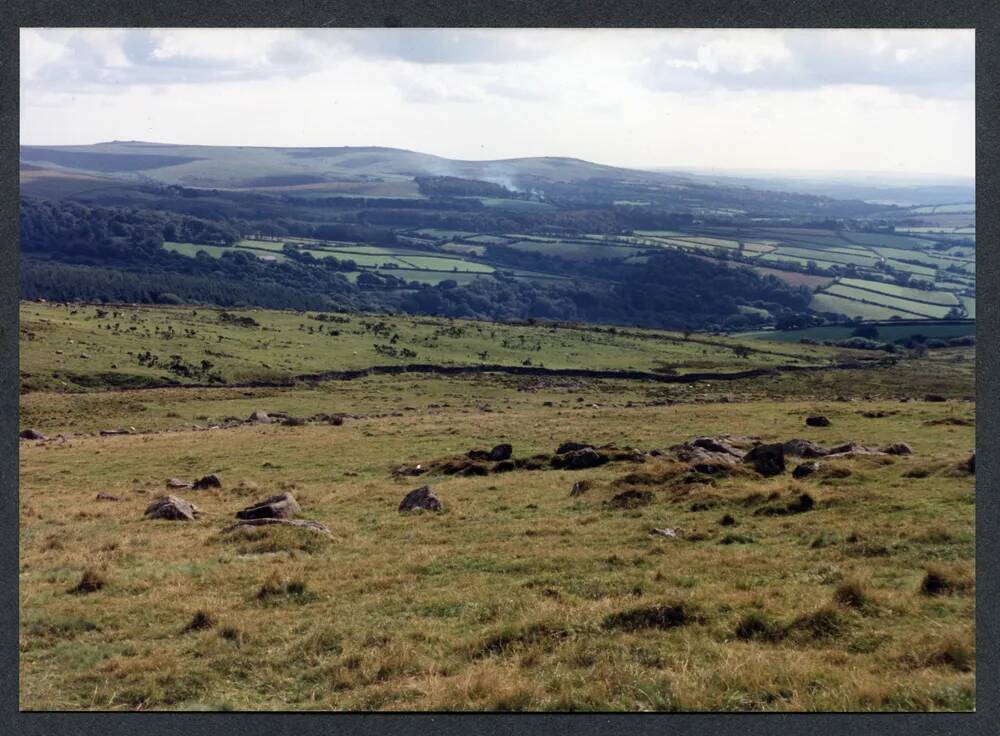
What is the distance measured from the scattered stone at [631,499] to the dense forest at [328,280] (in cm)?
1211

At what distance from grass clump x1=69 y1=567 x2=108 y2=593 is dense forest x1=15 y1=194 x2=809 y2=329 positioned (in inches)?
296

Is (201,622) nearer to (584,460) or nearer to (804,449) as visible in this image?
(584,460)

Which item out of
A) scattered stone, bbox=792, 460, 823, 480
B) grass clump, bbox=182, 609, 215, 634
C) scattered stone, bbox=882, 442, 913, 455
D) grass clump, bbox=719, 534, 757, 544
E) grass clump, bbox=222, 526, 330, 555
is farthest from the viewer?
scattered stone, bbox=882, 442, 913, 455

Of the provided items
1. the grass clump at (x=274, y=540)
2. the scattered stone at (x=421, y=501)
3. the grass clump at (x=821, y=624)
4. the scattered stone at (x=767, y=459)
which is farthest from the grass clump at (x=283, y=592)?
the scattered stone at (x=767, y=459)

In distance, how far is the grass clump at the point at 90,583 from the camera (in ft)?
41.9

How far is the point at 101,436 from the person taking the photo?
129 ft

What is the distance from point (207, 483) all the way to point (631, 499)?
10956mm

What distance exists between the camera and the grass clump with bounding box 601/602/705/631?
10.6m

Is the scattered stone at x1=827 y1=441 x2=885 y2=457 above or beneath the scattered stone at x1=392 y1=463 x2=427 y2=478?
above

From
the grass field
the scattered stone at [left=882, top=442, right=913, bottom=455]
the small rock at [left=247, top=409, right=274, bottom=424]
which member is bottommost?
the small rock at [left=247, top=409, right=274, bottom=424]

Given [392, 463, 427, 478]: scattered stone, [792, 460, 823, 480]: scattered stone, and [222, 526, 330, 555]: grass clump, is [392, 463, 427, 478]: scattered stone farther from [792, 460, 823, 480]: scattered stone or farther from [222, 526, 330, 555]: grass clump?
[792, 460, 823, 480]: scattered stone

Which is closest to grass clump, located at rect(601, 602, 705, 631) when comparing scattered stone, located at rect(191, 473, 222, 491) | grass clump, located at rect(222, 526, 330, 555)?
grass clump, located at rect(222, 526, 330, 555)
